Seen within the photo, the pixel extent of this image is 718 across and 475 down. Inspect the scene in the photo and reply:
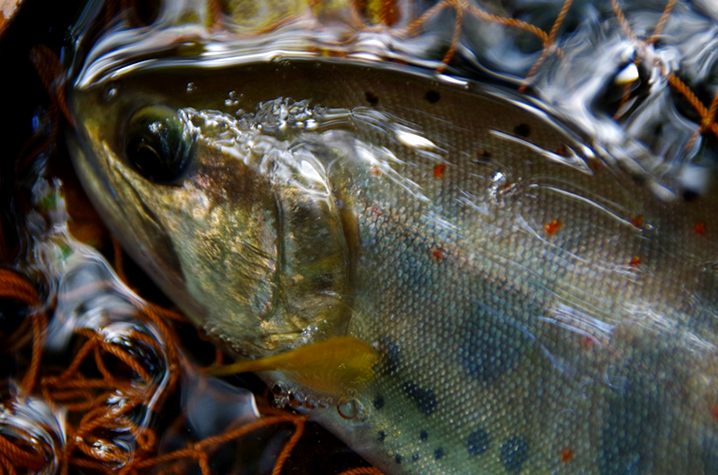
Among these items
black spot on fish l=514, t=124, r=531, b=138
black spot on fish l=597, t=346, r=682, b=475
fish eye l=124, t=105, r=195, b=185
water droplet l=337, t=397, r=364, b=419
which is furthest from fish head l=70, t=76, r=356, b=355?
black spot on fish l=597, t=346, r=682, b=475

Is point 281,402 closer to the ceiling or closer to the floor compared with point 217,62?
closer to the floor

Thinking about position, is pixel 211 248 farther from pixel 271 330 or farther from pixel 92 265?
pixel 92 265

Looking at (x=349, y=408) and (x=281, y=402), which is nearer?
(x=349, y=408)

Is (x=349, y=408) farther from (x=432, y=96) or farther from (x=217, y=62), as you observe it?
(x=217, y=62)

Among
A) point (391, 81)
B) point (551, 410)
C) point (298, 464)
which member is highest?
point (391, 81)

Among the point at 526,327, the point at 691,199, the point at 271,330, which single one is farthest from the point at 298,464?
the point at 691,199

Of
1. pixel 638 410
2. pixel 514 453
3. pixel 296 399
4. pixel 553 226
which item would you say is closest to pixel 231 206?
pixel 296 399

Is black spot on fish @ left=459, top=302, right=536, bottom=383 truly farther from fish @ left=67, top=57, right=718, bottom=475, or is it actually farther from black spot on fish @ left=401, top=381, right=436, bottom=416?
black spot on fish @ left=401, top=381, right=436, bottom=416
